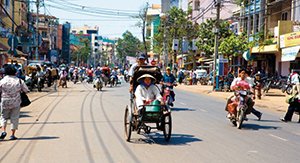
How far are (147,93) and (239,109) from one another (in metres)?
3.54

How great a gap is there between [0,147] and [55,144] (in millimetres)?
1135

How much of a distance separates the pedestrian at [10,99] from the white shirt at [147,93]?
2.76 meters

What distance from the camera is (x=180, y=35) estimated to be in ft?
201

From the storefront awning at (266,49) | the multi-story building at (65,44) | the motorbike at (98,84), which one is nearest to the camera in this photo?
the motorbike at (98,84)

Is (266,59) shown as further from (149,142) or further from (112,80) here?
(149,142)

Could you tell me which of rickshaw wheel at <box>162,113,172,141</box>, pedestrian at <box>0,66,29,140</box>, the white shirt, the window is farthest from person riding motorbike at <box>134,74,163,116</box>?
the window

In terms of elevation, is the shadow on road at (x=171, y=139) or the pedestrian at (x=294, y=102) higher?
the pedestrian at (x=294, y=102)

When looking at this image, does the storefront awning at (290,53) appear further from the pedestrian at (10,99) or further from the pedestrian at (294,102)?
the pedestrian at (10,99)

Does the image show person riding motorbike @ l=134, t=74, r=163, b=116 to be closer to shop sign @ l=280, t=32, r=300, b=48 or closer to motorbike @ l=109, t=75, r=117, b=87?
shop sign @ l=280, t=32, r=300, b=48

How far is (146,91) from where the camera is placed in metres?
10.1

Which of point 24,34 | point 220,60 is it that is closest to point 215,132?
point 220,60

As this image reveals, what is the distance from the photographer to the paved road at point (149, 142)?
26.9ft

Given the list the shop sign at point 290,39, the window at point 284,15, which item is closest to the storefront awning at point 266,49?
the shop sign at point 290,39

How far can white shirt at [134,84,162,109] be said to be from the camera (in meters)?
9.93
